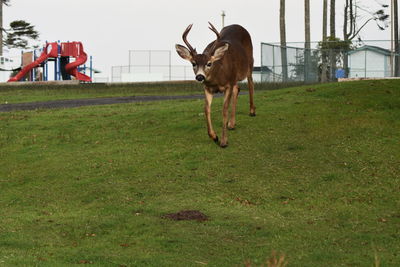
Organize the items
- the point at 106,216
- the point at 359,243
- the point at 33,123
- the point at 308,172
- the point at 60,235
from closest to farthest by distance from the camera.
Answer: the point at 359,243
the point at 60,235
the point at 106,216
the point at 308,172
the point at 33,123

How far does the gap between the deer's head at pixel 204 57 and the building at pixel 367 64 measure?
3378cm

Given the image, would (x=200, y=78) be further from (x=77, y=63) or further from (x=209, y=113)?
(x=77, y=63)

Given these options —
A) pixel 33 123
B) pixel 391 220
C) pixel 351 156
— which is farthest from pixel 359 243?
pixel 33 123

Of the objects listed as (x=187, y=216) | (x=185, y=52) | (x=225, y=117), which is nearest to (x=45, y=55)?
(x=225, y=117)

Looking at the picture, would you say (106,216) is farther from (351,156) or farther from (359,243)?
(351,156)

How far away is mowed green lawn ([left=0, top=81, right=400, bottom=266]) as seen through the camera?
39.3ft

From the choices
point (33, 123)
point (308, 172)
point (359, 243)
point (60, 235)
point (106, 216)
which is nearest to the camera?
point (359, 243)

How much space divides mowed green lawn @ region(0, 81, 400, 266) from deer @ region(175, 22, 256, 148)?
0.83 m

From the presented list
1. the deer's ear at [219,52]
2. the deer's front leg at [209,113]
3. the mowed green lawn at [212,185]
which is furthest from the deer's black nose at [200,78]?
the mowed green lawn at [212,185]

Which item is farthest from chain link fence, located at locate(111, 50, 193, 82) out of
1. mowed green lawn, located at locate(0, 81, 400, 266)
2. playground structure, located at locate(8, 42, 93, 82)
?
mowed green lawn, located at locate(0, 81, 400, 266)

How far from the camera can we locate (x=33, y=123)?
83.2 feet

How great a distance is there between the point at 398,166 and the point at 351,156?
3.83 ft

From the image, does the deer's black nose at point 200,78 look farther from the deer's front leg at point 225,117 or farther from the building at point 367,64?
the building at point 367,64

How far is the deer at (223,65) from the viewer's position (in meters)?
17.2
